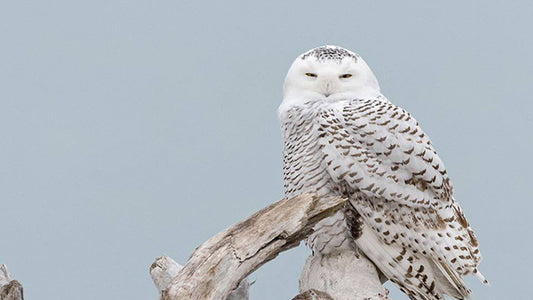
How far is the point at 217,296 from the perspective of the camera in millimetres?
3438

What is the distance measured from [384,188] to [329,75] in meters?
0.59

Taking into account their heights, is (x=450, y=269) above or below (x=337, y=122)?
below

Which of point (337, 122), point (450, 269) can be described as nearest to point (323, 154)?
point (337, 122)

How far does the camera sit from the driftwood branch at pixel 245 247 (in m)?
3.44

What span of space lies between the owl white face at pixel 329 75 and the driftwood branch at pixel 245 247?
655 mm

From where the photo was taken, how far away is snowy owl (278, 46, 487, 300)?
383 centimetres

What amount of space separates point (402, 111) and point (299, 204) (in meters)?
0.82

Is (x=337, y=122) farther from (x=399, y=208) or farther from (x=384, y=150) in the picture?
(x=399, y=208)

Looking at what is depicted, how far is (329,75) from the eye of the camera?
3918 mm

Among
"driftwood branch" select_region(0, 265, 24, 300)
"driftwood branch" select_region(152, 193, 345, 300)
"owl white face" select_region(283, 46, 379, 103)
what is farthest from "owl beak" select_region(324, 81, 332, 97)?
"driftwood branch" select_region(0, 265, 24, 300)

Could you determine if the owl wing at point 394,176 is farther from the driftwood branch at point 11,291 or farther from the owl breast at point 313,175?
the driftwood branch at point 11,291

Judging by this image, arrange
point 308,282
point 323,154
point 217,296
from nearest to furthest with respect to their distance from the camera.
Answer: point 217,296
point 323,154
point 308,282

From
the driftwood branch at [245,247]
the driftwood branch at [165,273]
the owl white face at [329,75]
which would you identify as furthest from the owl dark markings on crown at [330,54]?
the driftwood branch at [165,273]

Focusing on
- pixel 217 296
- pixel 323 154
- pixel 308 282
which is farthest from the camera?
pixel 308 282
